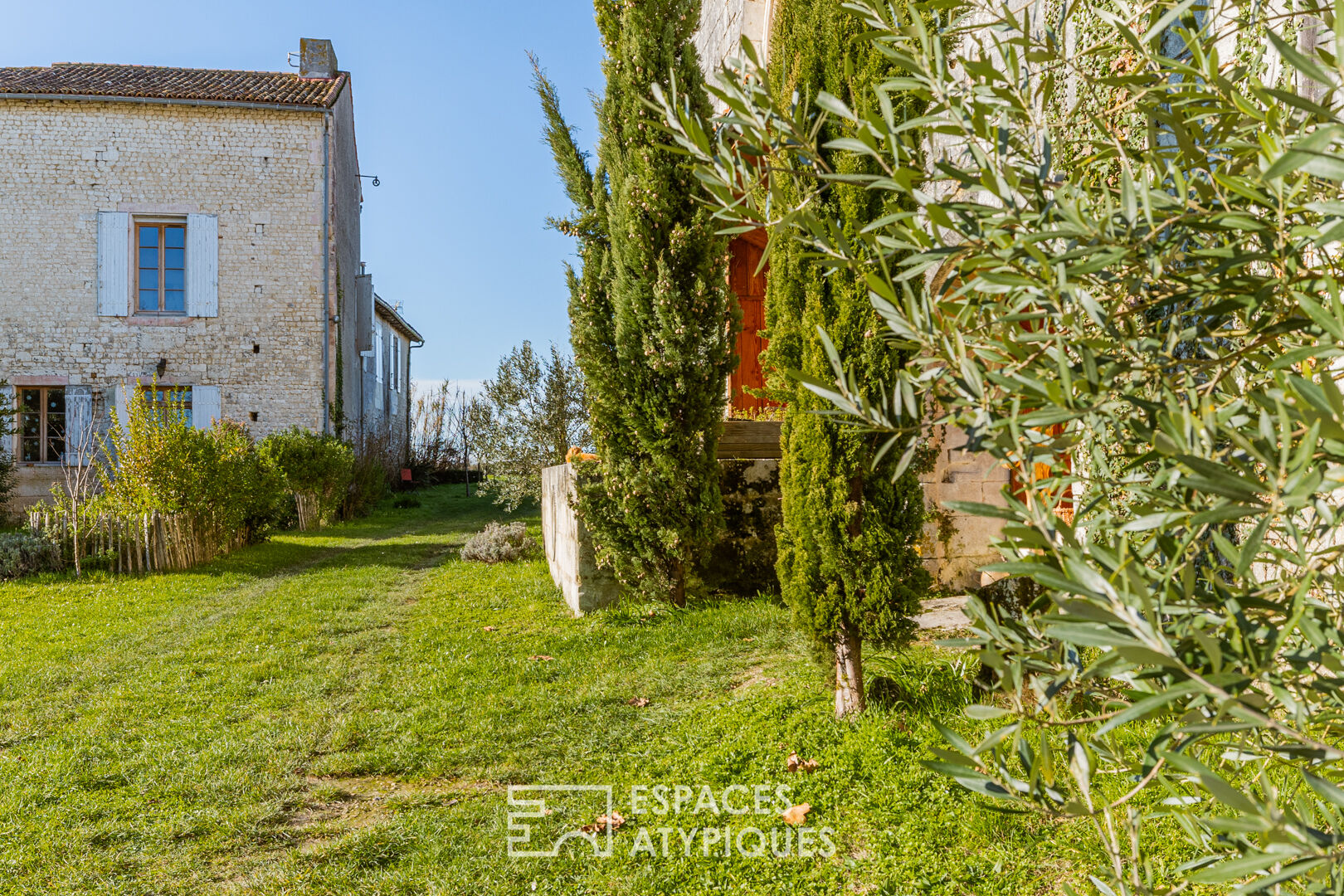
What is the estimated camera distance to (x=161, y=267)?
15422 mm

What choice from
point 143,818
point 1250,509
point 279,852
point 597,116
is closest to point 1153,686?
point 1250,509

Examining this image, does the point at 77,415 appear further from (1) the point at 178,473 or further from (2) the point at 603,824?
(2) the point at 603,824

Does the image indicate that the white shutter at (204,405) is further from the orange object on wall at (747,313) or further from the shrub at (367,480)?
the orange object on wall at (747,313)

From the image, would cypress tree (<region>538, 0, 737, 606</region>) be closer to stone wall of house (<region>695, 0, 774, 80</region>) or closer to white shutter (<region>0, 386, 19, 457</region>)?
stone wall of house (<region>695, 0, 774, 80</region>)

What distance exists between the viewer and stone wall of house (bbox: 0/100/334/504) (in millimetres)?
15016

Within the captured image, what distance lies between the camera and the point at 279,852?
3.21 meters

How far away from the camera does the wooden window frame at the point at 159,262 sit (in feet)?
49.8

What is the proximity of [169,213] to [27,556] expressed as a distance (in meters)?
8.43

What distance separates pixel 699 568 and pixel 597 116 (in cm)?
384

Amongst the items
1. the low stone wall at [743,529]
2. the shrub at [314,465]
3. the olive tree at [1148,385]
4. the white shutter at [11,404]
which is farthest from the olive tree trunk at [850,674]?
the white shutter at [11,404]

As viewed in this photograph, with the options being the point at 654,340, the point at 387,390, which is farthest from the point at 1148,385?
the point at 387,390

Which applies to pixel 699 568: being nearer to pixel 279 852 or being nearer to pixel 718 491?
pixel 718 491

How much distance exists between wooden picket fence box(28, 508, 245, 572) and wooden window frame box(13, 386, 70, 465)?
662 centimetres

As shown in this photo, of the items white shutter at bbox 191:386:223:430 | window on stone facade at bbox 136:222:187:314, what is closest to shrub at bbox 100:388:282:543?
white shutter at bbox 191:386:223:430
